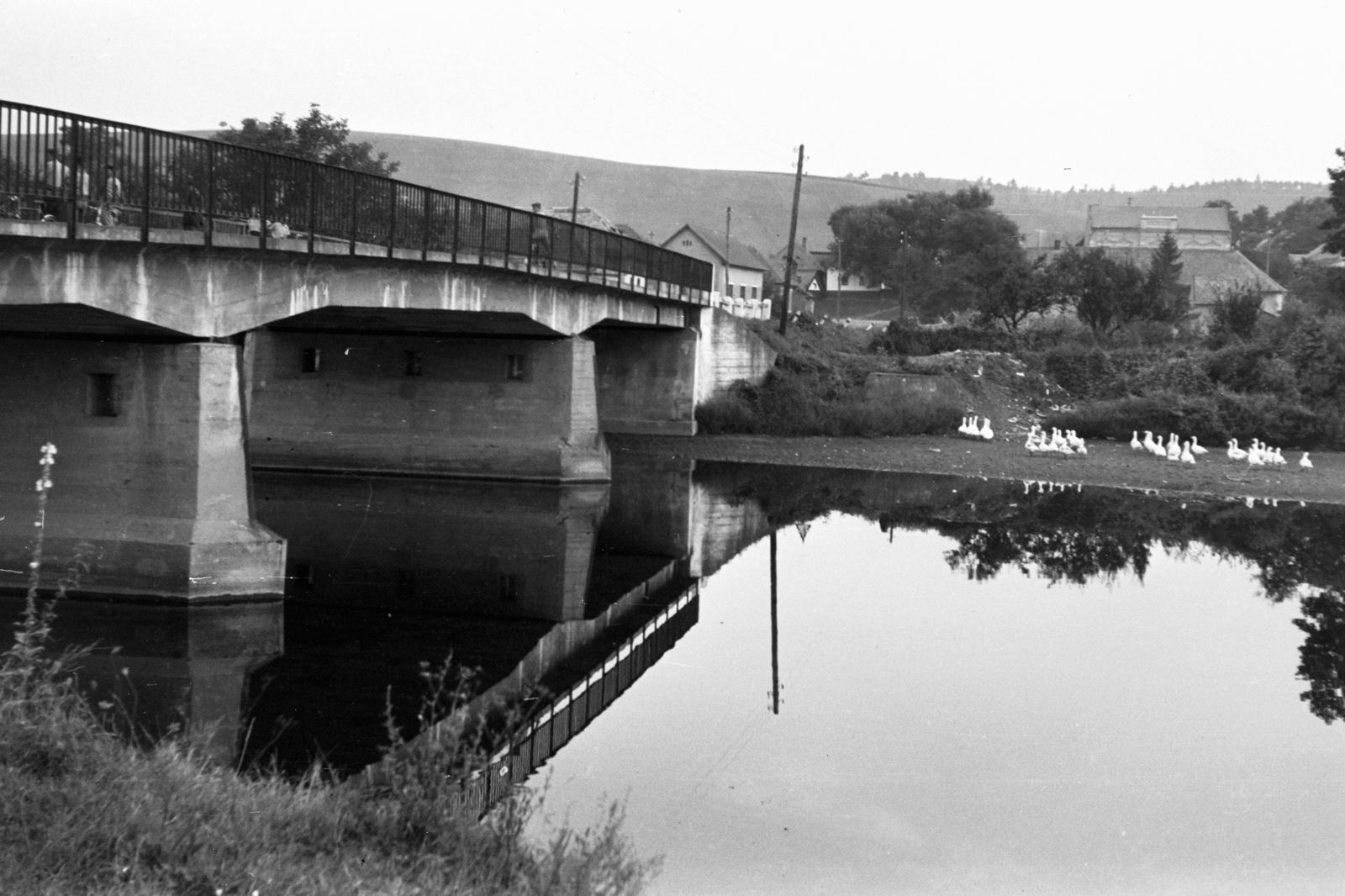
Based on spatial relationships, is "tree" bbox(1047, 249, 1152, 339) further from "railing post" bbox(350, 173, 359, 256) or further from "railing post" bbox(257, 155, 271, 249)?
"railing post" bbox(257, 155, 271, 249)

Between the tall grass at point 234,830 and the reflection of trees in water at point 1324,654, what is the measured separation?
1075 centimetres

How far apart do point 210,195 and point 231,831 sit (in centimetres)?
1369

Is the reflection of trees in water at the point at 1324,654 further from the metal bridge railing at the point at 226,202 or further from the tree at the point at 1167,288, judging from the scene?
the tree at the point at 1167,288

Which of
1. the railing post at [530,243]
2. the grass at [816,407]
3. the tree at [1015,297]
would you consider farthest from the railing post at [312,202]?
the tree at [1015,297]

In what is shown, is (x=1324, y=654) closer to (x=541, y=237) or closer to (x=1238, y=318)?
(x=541, y=237)

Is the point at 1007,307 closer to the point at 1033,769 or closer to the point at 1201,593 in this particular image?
the point at 1201,593

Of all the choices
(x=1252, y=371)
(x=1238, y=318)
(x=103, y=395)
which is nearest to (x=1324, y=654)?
(x=103, y=395)

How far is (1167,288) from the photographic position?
7200 centimetres

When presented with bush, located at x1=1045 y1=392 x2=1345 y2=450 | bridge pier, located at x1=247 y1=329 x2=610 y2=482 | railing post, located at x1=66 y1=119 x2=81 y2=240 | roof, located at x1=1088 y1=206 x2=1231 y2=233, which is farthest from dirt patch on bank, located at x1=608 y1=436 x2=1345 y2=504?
roof, located at x1=1088 y1=206 x2=1231 y2=233

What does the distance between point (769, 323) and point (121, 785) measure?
162ft

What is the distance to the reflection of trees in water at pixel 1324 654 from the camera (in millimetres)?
17203

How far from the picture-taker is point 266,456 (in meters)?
35.7

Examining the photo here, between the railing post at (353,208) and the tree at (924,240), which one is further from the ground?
the tree at (924,240)

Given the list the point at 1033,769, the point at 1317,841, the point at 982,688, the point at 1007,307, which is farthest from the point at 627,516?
the point at 1007,307
